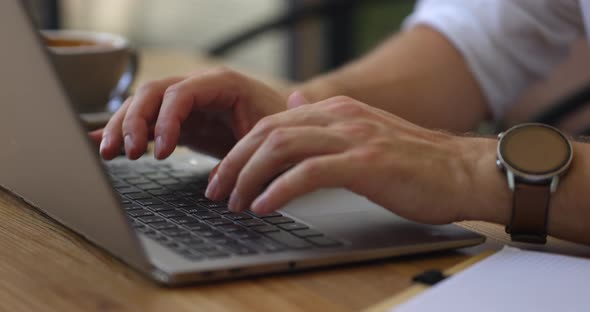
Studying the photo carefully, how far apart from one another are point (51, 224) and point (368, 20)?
2294 mm

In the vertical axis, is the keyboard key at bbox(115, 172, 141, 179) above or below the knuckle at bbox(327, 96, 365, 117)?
below

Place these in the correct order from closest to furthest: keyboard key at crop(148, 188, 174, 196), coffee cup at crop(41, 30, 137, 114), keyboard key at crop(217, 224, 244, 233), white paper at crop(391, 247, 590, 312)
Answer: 1. white paper at crop(391, 247, 590, 312)
2. keyboard key at crop(217, 224, 244, 233)
3. keyboard key at crop(148, 188, 174, 196)
4. coffee cup at crop(41, 30, 137, 114)

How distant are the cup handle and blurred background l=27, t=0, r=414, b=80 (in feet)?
4.74

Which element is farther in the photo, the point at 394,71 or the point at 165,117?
the point at 394,71

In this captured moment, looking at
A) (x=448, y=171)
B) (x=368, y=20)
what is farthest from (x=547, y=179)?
(x=368, y=20)

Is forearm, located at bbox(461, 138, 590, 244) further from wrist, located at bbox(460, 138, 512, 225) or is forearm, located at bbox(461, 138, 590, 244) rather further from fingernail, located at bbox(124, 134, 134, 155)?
fingernail, located at bbox(124, 134, 134, 155)

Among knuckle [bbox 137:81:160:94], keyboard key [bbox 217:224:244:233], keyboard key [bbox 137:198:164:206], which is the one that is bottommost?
keyboard key [bbox 137:198:164:206]

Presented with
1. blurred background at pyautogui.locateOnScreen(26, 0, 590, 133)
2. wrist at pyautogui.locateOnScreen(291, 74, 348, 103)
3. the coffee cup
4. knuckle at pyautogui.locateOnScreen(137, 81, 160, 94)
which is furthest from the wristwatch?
blurred background at pyautogui.locateOnScreen(26, 0, 590, 133)

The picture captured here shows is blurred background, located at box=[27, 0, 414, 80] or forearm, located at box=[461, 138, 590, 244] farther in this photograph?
blurred background, located at box=[27, 0, 414, 80]

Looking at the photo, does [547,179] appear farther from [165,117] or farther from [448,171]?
[165,117]

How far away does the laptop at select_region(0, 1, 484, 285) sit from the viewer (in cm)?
46

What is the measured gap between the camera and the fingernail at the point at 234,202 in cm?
56

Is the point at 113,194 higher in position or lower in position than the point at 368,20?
higher

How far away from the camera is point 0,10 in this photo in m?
0.49
